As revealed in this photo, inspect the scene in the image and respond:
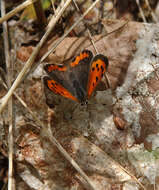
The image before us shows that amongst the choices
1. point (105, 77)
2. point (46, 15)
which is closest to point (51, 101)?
point (105, 77)

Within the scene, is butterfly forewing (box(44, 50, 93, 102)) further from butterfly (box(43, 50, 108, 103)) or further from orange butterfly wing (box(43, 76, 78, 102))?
orange butterfly wing (box(43, 76, 78, 102))

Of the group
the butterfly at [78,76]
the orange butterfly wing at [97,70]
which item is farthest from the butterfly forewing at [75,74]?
the orange butterfly wing at [97,70]

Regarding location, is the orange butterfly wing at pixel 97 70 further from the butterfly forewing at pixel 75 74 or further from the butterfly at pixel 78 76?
the butterfly forewing at pixel 75 74

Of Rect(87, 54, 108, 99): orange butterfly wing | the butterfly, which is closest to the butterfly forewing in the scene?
the butterfly

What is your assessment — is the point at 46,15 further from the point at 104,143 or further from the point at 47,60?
the point at 104,143

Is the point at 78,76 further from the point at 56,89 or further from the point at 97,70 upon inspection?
the point at 56,89

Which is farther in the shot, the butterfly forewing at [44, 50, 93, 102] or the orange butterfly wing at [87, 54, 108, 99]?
the butterfly forewing at [44, 50, 93, 102]

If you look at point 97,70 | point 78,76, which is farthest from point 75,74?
point 97,70
